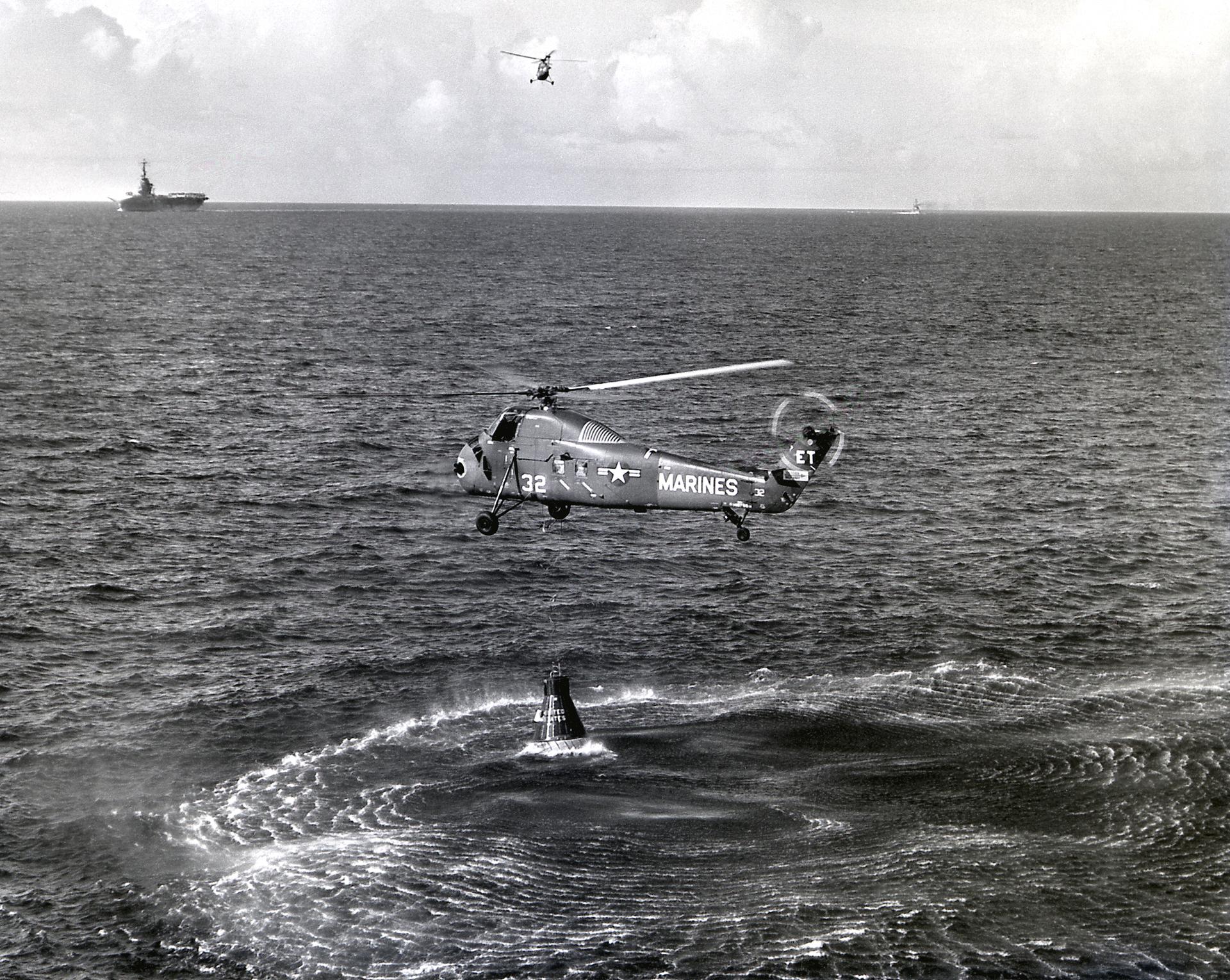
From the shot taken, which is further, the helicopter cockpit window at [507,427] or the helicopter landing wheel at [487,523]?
the helicopter cockpit window at [507,427]

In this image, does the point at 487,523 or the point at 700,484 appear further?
the point at 487,523

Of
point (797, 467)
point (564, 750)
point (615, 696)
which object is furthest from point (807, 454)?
point (615, 696)

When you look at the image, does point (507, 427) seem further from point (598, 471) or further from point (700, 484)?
point (700, 484)

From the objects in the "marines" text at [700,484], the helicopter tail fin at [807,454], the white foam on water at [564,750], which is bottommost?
the white foam on water at [564,750]

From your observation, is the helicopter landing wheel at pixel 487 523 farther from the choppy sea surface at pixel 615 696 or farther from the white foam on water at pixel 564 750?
the white foam on water at pixel 564 750

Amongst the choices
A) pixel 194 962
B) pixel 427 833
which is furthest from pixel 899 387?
pixel 194 962

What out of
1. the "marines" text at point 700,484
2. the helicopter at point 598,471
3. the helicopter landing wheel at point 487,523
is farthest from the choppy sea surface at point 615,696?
the "marines" text at point 700,484

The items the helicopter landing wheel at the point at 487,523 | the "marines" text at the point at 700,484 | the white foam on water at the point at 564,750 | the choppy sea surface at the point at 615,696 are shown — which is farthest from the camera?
the white foam on water at the point at 564,750
